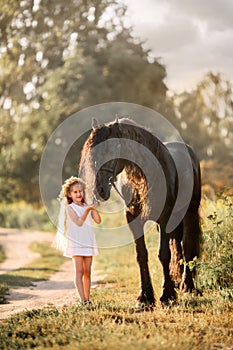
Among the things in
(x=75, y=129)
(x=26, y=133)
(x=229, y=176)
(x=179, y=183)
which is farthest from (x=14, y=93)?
(x=179, y=183)

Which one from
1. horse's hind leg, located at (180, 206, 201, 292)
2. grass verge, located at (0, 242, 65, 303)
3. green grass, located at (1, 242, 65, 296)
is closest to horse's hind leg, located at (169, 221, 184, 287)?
horse's hind leg, located at (180, 206, 201, 292)

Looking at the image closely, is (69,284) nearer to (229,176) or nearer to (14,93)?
(229,176)

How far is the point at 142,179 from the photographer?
6.11m

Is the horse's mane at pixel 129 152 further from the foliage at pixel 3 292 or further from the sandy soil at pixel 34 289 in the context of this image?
the foliage at pixel 3 292

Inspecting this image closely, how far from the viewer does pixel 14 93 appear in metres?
28.9

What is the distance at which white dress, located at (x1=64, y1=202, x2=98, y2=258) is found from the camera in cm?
621

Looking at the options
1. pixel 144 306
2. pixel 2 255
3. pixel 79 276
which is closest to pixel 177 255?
pixel 144 306

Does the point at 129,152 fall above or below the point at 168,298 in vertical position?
above

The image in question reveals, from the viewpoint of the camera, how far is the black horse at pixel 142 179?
5.51 metres

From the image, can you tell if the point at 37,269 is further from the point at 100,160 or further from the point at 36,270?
the point at 100,160

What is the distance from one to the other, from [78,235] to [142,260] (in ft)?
2.76

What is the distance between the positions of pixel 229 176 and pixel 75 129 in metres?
8.07

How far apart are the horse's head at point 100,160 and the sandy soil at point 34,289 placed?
182 centimetres

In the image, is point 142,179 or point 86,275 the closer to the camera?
point 142,179
